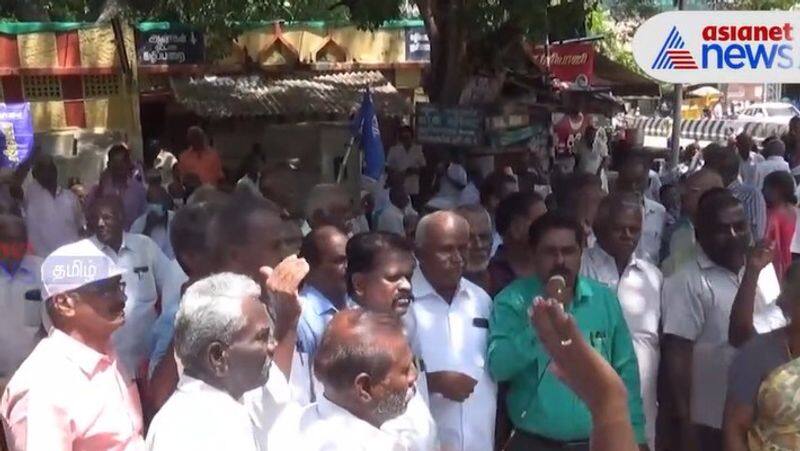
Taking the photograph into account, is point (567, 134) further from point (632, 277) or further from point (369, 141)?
point (632, 277)

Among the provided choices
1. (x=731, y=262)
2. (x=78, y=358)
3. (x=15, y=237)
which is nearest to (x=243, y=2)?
(x=15, y=237)

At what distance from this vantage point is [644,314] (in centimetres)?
412

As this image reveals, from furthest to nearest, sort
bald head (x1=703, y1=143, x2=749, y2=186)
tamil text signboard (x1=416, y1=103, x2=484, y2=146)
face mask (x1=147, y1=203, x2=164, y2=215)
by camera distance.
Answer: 1. tamil text signboard (x1=416, y1=103, x2=484, y2=146)
2. bald head (x1=703, y1=143, x2=749, y2=186)
3. face mask (x1=147, y1=203, x2=164, y2=215)

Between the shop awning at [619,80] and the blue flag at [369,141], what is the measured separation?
146 inches

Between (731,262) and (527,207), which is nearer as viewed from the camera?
(731,262)

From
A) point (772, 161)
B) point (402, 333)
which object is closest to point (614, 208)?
point (402, 333)

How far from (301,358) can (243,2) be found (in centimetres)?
785

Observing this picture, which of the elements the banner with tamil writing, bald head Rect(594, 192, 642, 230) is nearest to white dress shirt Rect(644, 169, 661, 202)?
bald head Rect(594, 192, 642, 230)

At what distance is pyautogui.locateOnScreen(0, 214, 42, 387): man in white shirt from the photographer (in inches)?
176

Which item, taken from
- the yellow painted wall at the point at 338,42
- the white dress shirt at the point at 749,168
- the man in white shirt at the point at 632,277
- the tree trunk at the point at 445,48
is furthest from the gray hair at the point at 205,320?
the yellow painted wall at the point at 338,42

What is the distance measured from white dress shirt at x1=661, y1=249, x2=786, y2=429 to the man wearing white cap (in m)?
2.07

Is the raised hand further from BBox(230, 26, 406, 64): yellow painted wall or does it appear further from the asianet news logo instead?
BBox(230, 26, 406, 64): yellow painted wall

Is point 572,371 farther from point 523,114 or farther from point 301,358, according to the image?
point 523,114

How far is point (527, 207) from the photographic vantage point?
4.81 meters
